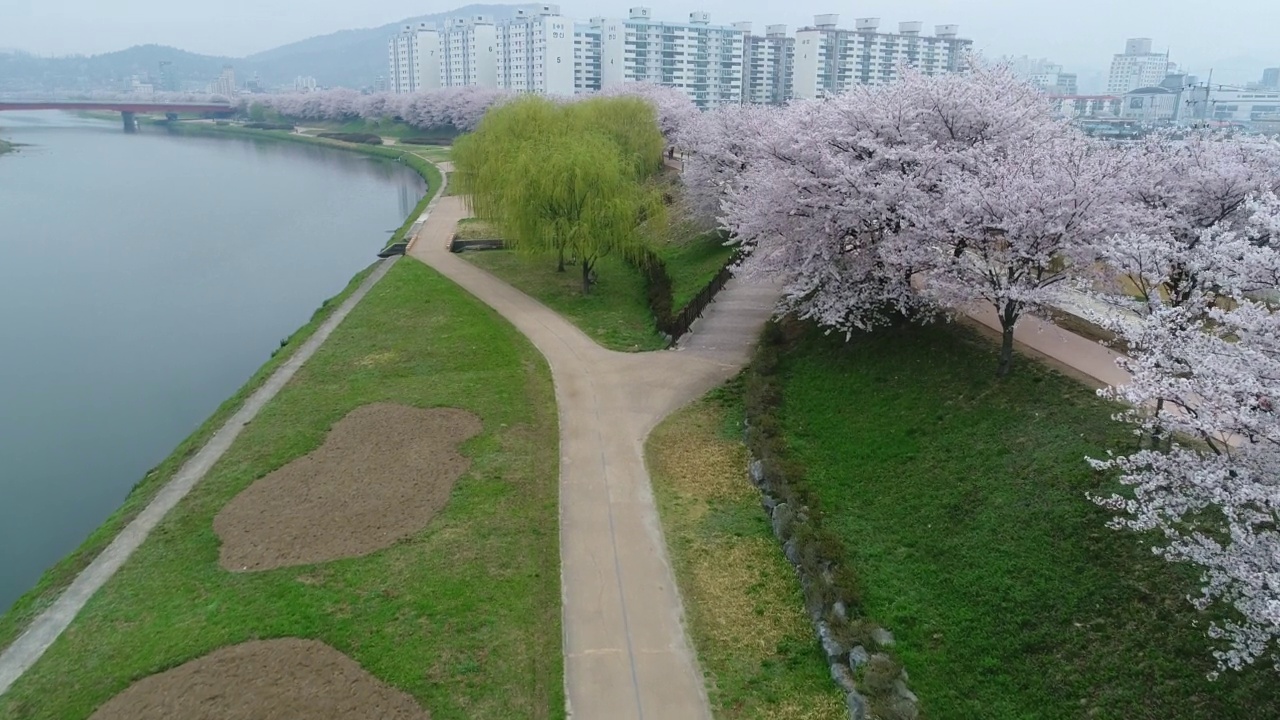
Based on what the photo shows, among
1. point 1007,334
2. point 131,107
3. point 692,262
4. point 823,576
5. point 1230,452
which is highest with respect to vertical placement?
point 131,107

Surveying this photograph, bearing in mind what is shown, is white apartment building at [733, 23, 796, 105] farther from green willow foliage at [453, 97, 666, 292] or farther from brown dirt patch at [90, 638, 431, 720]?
brown dirt patch at [90, 638, 431, 720]

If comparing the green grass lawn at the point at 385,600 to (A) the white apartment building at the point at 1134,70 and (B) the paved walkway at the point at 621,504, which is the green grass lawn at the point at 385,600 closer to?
(B) the paved walkway at the point at 621,504

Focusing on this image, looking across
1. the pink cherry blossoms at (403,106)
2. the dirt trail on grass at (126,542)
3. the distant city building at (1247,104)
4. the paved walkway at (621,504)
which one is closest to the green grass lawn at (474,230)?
the paved walkway at (621,504)

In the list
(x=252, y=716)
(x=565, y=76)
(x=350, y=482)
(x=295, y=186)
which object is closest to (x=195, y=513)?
(x=350, y=482)

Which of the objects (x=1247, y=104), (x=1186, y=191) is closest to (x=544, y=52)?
(x=1247, y=104)

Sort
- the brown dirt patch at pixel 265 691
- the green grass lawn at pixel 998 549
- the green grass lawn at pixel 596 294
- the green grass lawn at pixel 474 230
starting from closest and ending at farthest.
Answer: the green grass lawn at pixel 998 549
the brown dirt patch at pixel 265 691
the green grass lawn at pixel 596 294
the green grass lawn at pixel 474 230

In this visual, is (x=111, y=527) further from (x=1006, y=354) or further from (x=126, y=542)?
(x=1006, y=354)

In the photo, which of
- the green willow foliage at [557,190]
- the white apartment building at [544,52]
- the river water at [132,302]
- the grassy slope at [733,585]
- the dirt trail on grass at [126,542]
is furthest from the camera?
the white apartment building at [544,52]

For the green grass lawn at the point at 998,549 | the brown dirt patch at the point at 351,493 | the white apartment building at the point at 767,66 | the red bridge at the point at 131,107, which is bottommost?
the brown dirt patch at the point at 351,493
